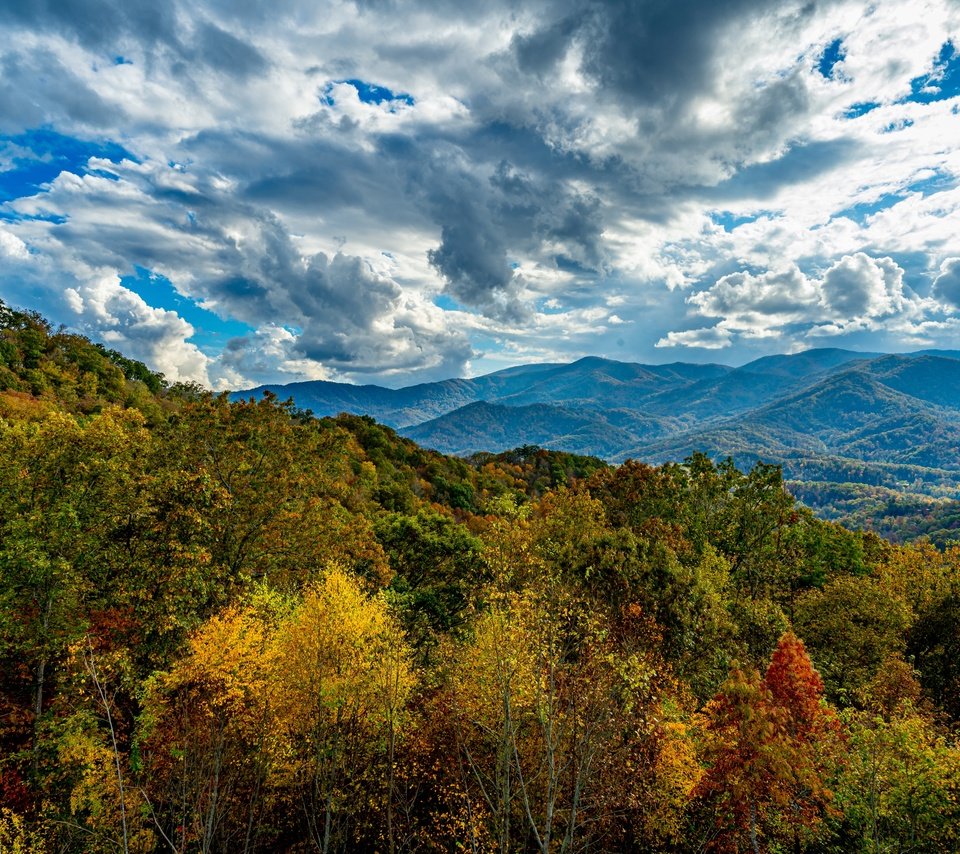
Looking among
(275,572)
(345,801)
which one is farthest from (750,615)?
(275,572)

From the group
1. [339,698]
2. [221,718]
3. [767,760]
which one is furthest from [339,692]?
[767,760]

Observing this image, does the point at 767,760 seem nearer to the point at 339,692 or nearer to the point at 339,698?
the point at 339,698

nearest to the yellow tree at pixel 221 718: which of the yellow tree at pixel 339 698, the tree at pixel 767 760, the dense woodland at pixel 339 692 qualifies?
the dense woodland at pixel 339 692

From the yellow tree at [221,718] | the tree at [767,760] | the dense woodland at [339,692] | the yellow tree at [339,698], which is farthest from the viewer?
the yellow tree at [339,698]

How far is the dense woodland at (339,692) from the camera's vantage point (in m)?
25.0

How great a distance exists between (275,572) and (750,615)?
36980 mm

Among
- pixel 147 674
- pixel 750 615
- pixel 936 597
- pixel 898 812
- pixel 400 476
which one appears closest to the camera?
pixel 898 812

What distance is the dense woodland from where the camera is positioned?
24969mm

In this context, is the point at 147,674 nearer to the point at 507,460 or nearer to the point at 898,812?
the point at 898,812

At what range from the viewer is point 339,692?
29.7m

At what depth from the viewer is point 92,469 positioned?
2870 centimetres

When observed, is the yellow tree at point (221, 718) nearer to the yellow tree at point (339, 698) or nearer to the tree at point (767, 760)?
the yellow tree at point (339, 698)

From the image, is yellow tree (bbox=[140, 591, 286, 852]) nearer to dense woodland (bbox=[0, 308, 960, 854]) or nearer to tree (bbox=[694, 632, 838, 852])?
dense woodland (bbox=[0, 308, 960, 854])

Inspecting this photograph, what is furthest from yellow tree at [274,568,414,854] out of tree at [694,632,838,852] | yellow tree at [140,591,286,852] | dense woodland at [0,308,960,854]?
tree at [694,632,838,852]
